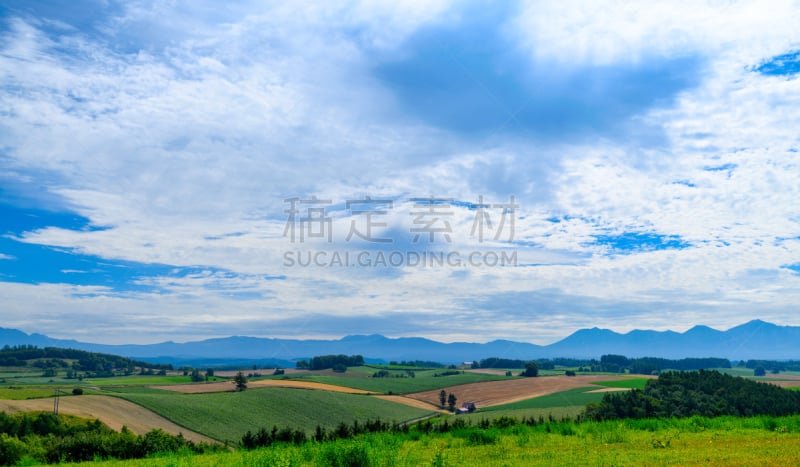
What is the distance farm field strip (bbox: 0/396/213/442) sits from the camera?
71875 mm

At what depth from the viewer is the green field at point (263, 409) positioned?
83062mm

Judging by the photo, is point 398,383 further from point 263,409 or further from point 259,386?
point 263,409

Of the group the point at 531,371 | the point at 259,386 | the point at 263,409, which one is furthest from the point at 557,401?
the point at 531,371

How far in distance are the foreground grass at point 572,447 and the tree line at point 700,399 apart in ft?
196

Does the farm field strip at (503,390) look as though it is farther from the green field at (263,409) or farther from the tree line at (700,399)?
the tree line at (700,399)

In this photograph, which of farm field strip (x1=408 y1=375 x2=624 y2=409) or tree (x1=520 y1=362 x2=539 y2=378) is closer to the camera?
farm field strip (x1=408 y1=375 x2=624 y2=409)

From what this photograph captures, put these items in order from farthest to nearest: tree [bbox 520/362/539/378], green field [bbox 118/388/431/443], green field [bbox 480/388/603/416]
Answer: tree [bbox 520/362/539/378] → green field [bbox 480/388/603/416] → green field [bbox 118/388/431/443]

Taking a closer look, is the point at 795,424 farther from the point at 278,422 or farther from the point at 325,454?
the point at 278,422

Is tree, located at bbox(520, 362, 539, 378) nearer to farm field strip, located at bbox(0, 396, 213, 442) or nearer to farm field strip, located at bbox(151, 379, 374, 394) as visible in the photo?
farm field strip, located at bbox(151, 379, 374, 394)

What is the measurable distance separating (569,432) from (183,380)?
14595 cm

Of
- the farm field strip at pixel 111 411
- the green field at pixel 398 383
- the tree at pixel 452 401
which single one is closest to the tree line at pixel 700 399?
the tree at pixel 452 401

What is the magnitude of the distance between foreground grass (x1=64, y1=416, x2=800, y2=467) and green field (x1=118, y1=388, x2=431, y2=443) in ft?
201

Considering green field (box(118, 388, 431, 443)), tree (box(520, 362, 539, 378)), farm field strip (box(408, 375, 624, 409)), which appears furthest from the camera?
tree (box(520, 362, 539, 378))

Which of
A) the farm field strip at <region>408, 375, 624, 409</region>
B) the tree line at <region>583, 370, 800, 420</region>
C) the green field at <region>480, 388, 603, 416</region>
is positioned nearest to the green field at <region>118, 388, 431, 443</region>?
the farm field strip at <region>408, 375, 624, 409</region>
